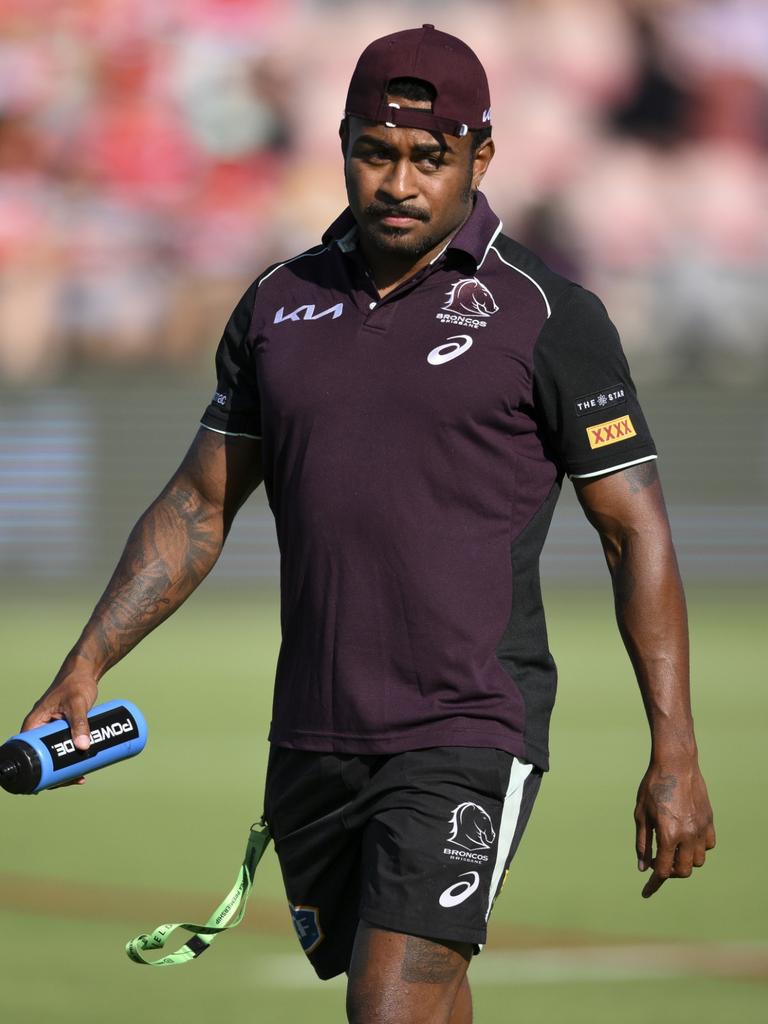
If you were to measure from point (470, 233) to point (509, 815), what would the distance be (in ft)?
3.88

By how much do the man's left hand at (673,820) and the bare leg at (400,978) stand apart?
0.40 meters

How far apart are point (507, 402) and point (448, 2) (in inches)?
672

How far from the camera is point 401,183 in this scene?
401 centimetres

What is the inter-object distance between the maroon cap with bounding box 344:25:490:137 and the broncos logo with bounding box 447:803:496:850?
1.34 m

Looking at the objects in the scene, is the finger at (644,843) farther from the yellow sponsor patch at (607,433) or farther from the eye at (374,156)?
the eye at (374,156)

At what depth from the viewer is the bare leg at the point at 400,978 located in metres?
3.72

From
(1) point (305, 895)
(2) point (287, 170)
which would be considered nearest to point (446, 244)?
(1) point (305, 895)

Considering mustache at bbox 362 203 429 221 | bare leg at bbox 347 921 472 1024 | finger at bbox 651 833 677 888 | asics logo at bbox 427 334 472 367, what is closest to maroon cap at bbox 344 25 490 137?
mustache at bbox 362 203 429 221

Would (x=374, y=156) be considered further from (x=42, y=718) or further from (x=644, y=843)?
(x=644, y=843)

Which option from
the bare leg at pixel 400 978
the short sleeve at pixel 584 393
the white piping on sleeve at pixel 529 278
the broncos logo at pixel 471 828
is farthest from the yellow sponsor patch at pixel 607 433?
the bare leg at pixel 400 978

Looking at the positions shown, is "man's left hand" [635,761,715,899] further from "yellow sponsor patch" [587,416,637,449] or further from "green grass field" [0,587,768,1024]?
"green grass field" [0,587,768,1024]

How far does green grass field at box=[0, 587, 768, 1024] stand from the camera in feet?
19.2

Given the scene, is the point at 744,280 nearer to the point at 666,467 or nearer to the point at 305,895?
the point at 666,467

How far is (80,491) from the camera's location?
60.2 feet
